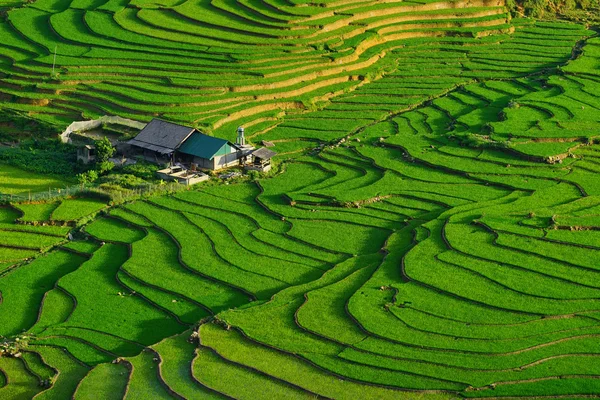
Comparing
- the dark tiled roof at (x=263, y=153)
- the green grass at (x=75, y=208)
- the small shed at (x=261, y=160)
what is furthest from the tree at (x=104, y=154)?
the dark tiled roof at (x=263, y=153)

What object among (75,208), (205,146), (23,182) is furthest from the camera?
(205,146)

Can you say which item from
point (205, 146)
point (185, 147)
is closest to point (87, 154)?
point (185, 147)

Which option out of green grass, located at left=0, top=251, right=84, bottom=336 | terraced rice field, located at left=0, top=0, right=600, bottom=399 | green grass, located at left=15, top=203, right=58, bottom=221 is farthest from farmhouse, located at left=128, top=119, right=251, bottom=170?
green grass, located at left=0, top=251, right=84, bottom=336

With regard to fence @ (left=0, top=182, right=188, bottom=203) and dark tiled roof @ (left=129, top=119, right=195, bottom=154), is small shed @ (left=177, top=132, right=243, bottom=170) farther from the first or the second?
fence @ (left=0, top=182, right=188, bottom=203)

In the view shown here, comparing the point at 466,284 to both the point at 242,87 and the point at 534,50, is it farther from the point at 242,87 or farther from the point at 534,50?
the point at 534,50

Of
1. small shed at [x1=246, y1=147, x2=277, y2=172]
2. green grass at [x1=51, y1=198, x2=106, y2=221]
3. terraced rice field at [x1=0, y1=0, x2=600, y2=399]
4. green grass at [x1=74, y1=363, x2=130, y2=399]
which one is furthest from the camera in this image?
small shed at [x1=246, y1=147, x2=277, y2=172]

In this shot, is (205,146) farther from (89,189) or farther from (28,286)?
(28,286)

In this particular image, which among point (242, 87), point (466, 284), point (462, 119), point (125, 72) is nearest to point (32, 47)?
point (125, 72)

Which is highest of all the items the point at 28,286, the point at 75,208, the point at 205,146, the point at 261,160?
the point at 205,146

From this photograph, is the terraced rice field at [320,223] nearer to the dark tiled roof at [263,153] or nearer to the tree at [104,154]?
the dark tiled roof at [263,153]
